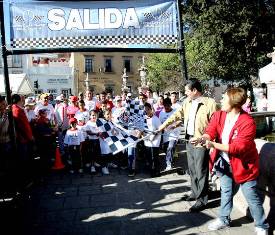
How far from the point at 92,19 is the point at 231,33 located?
19.0m

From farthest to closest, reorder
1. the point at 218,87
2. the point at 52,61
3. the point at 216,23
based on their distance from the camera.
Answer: the point at 52,61 < the point at 218,87 < the point at 216,23

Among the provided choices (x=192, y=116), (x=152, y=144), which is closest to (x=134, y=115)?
(x=152, y=144)

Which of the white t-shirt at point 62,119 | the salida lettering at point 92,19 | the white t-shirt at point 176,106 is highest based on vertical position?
the salida lettering at point 92,19

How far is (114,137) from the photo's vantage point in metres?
7.58

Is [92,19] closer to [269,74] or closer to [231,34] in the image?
[269,74]

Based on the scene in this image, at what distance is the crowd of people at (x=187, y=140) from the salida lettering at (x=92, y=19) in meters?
1.44

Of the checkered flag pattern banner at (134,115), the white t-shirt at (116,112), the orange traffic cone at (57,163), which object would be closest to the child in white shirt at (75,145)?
the orange traffic cone at (57,163)

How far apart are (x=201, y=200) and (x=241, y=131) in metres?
1.73

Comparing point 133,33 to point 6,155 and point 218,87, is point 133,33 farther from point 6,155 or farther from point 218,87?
point 218,87

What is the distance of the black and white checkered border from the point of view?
219 inches

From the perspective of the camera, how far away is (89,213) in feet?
17.8

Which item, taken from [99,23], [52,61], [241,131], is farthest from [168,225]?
[52,61]

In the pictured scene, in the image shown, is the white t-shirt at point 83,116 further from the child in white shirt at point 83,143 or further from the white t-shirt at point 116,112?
the white t-shirt at point 116,112

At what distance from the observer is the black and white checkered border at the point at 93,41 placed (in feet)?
18.3
